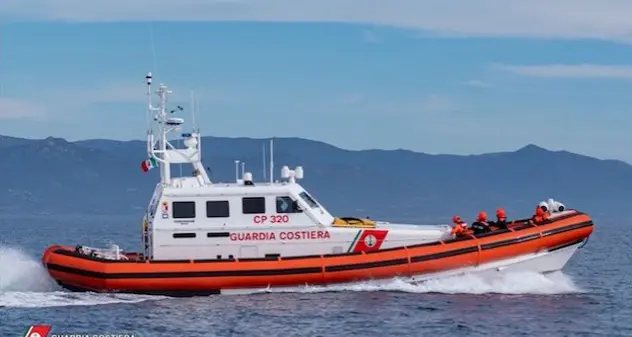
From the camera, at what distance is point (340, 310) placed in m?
25.0

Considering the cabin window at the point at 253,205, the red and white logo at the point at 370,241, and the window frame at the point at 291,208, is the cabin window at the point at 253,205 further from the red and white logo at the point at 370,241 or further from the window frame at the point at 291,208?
the red and white logo at the point at 370,241

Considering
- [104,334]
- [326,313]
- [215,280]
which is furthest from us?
[215,280]

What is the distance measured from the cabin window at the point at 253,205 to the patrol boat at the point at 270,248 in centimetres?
2

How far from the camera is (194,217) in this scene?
2691cm

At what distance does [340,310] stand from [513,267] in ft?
15.4

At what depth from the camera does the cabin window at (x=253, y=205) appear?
27.0 metres

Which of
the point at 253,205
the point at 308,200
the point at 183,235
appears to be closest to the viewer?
the point at 183,235

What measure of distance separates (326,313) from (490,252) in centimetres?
450

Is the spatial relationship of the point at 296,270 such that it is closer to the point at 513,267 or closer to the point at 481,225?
the point at 481,225

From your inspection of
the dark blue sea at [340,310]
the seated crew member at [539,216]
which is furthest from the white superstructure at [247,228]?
the seated crew member at [539,216]

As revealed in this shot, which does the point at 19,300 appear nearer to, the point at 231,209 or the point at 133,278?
the point at 133,278

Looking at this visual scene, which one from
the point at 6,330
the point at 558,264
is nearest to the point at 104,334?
the point at 6,330

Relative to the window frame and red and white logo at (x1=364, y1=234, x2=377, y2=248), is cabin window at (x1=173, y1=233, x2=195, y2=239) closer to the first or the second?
the window frame

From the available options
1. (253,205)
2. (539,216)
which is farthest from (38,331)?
(539,216)
